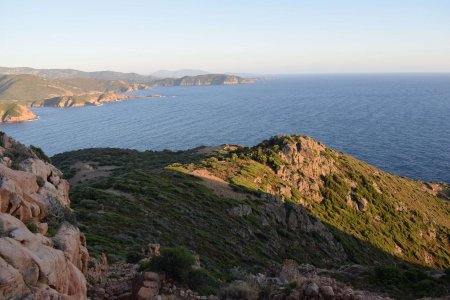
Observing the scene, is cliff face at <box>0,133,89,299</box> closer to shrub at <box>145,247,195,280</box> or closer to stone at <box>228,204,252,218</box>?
shrub at <box>145,247,195,280</box>

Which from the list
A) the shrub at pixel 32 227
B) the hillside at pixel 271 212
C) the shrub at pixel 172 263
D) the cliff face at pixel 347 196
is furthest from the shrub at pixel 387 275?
the cliff face at pixel 347 196

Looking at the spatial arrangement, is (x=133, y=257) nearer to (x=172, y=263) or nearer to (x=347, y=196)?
(x=172, y=263)

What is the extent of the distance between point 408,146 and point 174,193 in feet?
394

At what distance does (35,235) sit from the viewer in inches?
496

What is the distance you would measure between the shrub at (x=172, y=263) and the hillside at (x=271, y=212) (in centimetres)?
589

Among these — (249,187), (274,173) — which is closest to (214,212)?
(249,187)

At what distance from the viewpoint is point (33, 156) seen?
19891 millimetres

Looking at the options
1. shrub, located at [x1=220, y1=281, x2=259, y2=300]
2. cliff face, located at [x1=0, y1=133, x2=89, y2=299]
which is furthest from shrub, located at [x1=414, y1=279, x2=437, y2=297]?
cliff face, located at [x1=0, y1=133, x2=89, y2=299]

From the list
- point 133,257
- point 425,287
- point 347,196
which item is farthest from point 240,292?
point 347,196

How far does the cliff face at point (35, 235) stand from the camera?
10336 millimetres

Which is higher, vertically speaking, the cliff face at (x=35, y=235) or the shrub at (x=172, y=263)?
the cliff face at (x=35, y=235)

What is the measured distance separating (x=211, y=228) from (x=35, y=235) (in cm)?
2888

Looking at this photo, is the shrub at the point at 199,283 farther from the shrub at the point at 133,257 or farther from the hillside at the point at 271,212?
the shrub at the point at 133,257

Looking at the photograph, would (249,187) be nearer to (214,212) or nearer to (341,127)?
(214,212)
